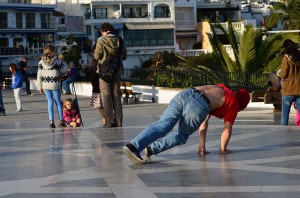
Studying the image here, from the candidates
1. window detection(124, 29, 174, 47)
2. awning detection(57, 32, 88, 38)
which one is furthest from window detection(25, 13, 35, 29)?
window detection(124, 29, 174, 47)

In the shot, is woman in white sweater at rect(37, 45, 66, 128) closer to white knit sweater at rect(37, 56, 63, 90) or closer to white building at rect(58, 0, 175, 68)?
white knit sweater at rect(37, 56, 63, 90)

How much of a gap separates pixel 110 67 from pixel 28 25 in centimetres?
7747

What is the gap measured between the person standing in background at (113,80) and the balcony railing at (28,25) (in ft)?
243

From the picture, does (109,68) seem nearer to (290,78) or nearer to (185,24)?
(290,78)

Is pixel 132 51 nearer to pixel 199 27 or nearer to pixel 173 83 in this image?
pixel 199 27

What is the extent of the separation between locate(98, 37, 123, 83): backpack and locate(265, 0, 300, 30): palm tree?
4703cm

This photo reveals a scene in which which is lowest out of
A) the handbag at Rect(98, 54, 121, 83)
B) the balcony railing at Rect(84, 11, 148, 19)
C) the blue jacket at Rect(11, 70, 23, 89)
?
the blue jacket at Rect(11, 70, 23, 89)

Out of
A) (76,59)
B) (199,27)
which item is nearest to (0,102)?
(76,59)

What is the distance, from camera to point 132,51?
97688 mm

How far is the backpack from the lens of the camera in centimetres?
1612

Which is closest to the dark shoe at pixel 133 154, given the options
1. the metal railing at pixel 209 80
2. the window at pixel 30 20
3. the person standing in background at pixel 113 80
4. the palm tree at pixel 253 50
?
the person standing in background at pixel 113 80

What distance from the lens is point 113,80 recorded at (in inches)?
645

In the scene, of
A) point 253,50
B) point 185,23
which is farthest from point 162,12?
point 253,50

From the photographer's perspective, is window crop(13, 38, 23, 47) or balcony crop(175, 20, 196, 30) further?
balcony crop(175, 20, 196, 30)
